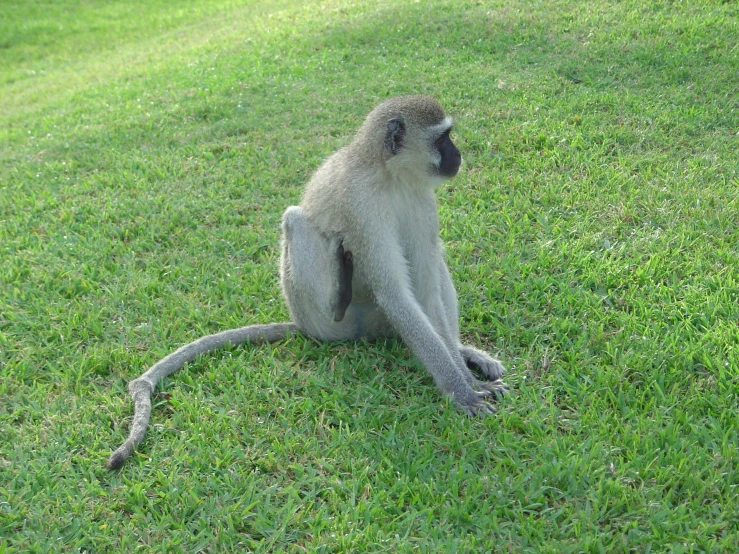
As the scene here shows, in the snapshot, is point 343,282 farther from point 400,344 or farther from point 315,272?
point 400,344

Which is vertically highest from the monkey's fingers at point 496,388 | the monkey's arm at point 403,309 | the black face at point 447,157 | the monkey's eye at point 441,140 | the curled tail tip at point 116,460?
the monkey's eye at point 441,140

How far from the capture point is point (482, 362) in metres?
3.81

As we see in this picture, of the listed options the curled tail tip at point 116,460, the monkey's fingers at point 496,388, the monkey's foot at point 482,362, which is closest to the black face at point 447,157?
the monkey's foot at point 482,362

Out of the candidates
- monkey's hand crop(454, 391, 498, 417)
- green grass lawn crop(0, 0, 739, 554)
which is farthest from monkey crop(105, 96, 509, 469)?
green grass lawn crop(0, 0, 739, 554)

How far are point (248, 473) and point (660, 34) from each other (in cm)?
701

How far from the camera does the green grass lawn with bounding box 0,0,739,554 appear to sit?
294 cm

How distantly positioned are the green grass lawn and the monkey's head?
3.35 feet

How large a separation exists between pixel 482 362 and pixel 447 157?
114 centimetres

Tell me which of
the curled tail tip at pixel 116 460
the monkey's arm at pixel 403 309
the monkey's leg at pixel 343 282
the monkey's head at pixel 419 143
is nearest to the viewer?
the curled tail tip at pixel 116 460

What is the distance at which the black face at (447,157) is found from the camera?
12.3 feet

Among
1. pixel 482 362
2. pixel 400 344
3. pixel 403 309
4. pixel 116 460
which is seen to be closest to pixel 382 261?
pixel 403 309

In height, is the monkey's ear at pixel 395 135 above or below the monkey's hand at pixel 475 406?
above

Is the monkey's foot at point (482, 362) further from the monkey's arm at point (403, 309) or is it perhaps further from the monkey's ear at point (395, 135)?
the monkey's ear at point (395, 135)

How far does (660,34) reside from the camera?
7.80 meters
